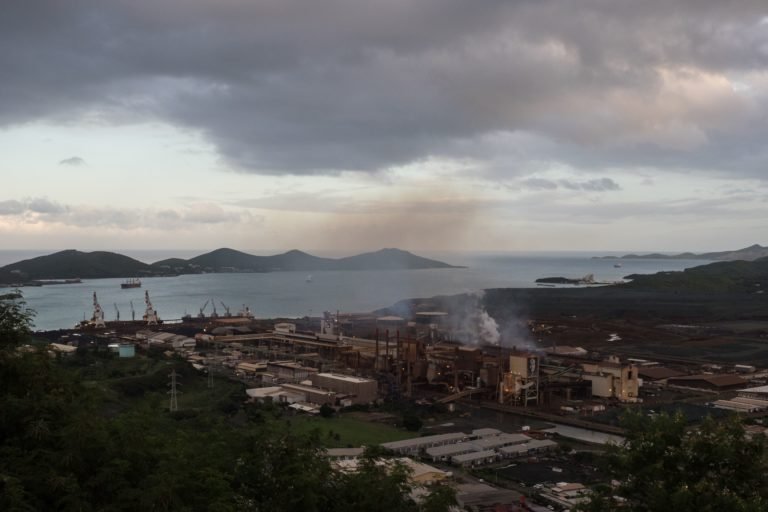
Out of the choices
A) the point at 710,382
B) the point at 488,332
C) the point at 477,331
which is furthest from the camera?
the point at 477,331

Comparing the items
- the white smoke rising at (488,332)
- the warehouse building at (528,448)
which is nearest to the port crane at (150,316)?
the white smoke rising at (488,332)

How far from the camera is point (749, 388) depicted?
19.0m

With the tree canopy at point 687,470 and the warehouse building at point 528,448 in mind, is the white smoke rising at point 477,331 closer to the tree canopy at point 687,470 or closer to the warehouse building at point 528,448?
the warehouse building at point 528,448

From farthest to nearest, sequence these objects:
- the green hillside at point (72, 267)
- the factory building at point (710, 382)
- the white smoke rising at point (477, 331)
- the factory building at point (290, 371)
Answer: the green hillside at point (72, 267) < the white smoke rising at point (477, 331) < the factory building at point (290, 371) < the factory building at point (710, 382)

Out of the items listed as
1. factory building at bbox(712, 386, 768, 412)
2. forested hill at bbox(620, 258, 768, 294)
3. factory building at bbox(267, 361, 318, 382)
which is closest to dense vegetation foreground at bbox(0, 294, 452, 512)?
factory building at bbox(712, 386, 768, 412)

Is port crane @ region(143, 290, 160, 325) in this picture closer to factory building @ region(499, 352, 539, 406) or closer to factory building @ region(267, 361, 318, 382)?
factory building @ region(267, 361, 318, 382)

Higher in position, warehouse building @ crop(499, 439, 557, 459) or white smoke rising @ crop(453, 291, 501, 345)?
white smoke rising @ crop(453, 291, 501, 345)

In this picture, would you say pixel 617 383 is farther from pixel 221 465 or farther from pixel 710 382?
pixel 221 465

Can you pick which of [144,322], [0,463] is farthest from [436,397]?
[144,322]

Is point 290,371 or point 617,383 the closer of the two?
point 617,383

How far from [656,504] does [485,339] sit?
22.5 metres

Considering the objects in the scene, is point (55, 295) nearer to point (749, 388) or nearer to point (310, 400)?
point (310, 400)

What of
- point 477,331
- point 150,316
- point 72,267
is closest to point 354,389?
point 477,331

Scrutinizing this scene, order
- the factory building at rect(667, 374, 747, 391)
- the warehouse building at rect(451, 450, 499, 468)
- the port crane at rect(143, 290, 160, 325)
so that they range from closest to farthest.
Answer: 1. the warehouse building at rect(451, 450, 499, 468)
2. the factory building at rect(667, 374, 747, 391)
3. the port crane at rect(143, 290, 160, 325)
